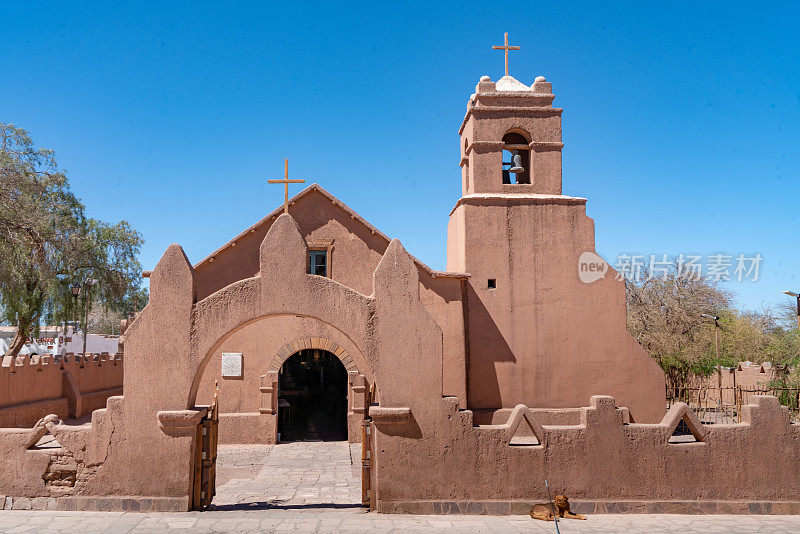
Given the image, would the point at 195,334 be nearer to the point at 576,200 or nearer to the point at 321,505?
the point at 321,505

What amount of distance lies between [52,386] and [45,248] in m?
6.07

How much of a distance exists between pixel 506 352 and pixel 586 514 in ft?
23.3

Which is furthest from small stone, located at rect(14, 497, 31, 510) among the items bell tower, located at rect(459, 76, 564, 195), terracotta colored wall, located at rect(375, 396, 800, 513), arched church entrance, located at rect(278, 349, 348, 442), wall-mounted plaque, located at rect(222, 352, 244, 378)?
bell tower, located at rect(459, 76, 564, 195)

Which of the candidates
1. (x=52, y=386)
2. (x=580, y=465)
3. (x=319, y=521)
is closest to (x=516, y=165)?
(x=580, y=465)

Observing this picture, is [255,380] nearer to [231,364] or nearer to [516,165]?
[231,364]

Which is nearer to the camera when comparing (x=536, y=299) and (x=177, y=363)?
(x=177, y=363)

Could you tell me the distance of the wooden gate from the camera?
8.10 meters

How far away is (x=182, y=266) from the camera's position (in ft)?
27.1

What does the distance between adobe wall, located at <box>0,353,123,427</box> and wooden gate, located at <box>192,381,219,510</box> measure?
9866 millimetres

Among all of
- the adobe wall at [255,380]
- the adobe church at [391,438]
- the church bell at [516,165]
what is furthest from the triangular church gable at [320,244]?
the adobe church at [391,438]

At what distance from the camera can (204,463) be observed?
27.1 ft

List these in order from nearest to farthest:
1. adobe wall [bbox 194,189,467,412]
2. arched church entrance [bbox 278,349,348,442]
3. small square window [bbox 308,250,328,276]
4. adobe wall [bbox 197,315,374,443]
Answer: adobe wall [bbox 194,189,467,412]
adobe wall [bbox 197,315,374,443]
small square window [bbox 308,250,328,276]
arched church entrance [bbox 278,349,348,442]

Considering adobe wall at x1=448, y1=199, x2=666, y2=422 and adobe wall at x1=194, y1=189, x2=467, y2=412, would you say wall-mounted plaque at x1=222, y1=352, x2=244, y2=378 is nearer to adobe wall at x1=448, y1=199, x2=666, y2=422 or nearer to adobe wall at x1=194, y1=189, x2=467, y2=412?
adobe wall at x1=194, y1=189, x2=467, y2=412

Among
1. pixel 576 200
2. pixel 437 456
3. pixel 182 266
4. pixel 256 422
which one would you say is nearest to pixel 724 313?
pixel 576 200
